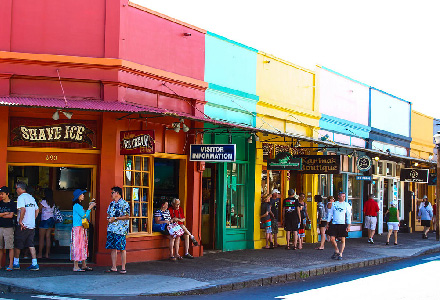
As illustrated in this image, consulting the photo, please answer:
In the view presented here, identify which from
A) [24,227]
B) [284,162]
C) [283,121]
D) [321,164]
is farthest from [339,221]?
[24,227]

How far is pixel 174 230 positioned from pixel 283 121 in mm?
7020

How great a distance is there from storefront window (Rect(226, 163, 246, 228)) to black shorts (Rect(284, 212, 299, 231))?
137 centimetres

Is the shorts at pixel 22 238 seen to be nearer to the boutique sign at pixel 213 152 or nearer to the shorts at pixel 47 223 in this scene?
the shorts at pixel 47 223

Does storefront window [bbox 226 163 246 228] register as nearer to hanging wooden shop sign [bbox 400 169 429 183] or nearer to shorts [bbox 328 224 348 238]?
shorts [bbox 328 224 348 238]

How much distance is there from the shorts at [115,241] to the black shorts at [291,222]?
7448 mm

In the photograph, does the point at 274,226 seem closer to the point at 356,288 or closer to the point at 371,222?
the point at 371,222

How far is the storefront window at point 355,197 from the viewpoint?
27.1m

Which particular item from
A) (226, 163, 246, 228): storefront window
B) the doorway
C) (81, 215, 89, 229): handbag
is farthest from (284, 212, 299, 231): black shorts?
(81, 215, 89, 229): handbag

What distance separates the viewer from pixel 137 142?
1431 centimetres

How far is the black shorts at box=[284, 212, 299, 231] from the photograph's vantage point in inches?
786

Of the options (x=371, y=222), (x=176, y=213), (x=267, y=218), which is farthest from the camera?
(x=371, y=222)

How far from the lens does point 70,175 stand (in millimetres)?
16594

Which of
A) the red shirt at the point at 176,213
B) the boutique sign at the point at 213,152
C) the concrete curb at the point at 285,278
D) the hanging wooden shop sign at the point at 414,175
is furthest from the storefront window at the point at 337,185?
the red shirt at the point at 176,213

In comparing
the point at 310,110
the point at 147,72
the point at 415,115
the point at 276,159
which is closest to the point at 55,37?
the point at 147,72
